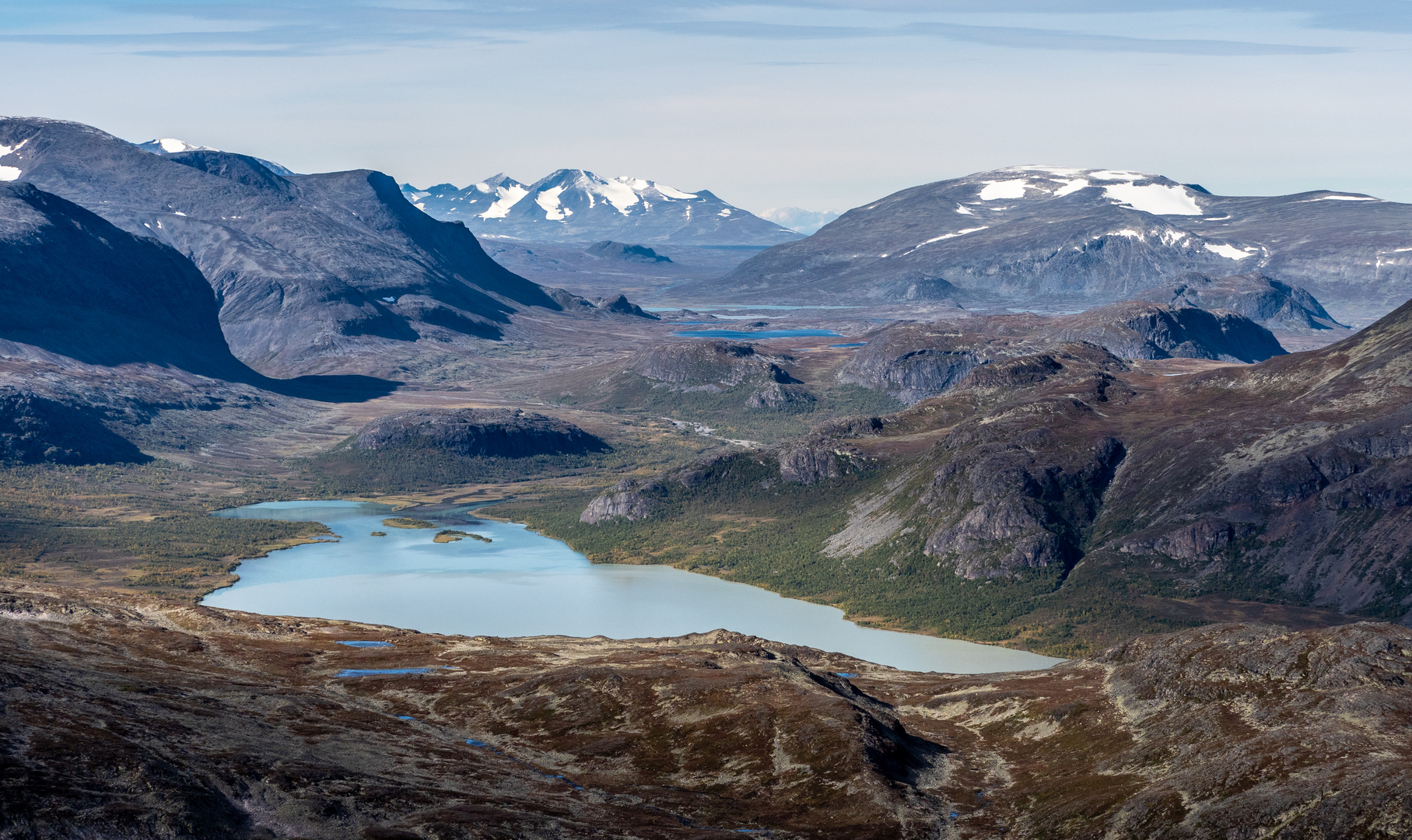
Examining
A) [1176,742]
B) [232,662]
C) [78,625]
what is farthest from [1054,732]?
[78,625]

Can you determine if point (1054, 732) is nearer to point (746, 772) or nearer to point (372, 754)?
point (746, 772)

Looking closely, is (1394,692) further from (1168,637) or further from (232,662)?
(232,662)

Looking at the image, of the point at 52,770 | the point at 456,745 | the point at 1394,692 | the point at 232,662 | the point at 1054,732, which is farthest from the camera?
the point at 232,662

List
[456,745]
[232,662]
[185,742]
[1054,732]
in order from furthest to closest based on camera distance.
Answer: [232,662] < [1054,732] < [456,745] < [185,742]

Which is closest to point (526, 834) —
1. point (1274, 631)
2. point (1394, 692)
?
point (1394, 692)

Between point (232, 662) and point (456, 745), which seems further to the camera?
point (232, 662)

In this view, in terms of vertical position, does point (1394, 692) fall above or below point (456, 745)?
above
